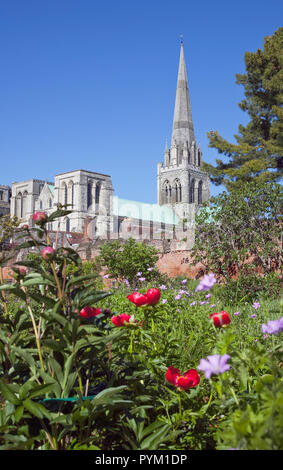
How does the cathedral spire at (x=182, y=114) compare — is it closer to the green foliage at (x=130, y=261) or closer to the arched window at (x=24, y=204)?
the arched window at (x=24, y=204)

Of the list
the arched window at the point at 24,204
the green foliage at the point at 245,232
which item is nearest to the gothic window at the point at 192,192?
the arched window at the point at 24,204

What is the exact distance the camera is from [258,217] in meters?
13.4

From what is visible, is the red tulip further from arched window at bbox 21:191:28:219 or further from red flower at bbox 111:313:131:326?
arched window at bbox 21:191:28:219

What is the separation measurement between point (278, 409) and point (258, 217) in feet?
40.7

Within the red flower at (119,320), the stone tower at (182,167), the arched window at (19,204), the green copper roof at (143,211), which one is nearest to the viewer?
the red flower at (119,320)

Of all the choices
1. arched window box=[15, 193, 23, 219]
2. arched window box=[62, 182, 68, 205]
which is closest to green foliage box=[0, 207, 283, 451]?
arched window box=[62, 182, 68, 205]

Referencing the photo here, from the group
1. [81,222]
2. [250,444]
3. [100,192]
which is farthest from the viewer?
[100,192]

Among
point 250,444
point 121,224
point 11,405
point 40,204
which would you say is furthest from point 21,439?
point 40,204

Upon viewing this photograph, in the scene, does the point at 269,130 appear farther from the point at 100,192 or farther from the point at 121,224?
the point at 100,192

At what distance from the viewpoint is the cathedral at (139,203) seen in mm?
74688

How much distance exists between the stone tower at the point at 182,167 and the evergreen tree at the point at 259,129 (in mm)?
56678

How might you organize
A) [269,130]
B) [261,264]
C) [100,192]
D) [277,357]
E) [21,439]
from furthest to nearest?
[100,192] → [269,130] → [261,264] → [277,357] → [21,439]

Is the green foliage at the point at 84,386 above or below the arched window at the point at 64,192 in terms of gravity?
below

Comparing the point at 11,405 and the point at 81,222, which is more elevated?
the point at 81,222
